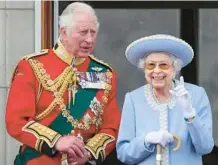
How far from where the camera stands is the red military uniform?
4.33m

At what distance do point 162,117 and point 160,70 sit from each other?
19cm

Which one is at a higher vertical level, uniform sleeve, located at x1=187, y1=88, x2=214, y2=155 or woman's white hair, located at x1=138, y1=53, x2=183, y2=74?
woman's white hair, located at x1=138, y1=53, x2=183, y2=74

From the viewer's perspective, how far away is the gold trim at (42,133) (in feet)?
14.1

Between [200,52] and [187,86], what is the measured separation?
1.06 meters

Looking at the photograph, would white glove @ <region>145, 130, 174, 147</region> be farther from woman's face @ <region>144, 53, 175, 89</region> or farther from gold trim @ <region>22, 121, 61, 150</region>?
gold trim @ <region>22, 121, 61, 150</region>

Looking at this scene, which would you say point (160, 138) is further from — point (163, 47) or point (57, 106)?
point (57, 106)

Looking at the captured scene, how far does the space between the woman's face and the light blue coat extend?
0.10 m

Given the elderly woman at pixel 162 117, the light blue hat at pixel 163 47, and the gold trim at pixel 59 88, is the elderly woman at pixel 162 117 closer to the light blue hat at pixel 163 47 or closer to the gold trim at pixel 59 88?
the light blue hat at pixel 163 47

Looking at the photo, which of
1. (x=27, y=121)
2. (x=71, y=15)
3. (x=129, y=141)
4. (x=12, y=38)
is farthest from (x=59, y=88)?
(x=12, y=38)

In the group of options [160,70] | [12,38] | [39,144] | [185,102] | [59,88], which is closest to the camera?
[185,102]

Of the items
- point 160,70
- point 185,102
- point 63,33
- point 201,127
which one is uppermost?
point 63,33

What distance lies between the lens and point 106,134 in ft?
14.5

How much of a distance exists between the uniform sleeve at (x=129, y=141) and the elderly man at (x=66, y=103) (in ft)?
0.75

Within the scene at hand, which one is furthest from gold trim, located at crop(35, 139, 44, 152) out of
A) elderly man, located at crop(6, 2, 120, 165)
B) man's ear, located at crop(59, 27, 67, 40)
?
man's ear, located at crop(59, 27, 67, 40)
